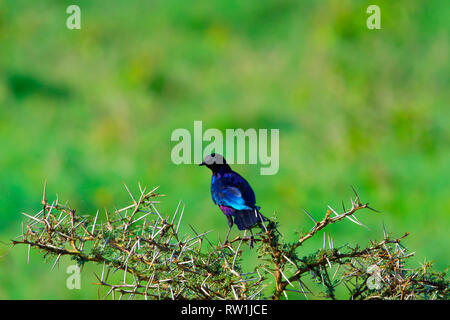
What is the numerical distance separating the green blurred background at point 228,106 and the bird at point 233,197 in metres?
2.14

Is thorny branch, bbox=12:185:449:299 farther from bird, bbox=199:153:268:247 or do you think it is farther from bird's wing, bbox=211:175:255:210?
bird's wing, bbox=211:175:255:210

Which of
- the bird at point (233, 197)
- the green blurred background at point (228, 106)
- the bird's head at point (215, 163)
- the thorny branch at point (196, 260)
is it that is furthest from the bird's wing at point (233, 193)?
the green blurred background at point (228, 106)

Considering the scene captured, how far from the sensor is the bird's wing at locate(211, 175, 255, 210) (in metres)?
3.37

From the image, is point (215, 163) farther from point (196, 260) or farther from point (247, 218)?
point (196, 260)

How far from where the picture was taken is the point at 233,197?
3471 mm

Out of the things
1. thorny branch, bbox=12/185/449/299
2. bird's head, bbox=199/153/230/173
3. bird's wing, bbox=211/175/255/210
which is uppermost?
bird's head, bbox=199/153/230/173

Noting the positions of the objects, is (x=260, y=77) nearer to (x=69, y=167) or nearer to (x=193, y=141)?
(x=193, y=141)

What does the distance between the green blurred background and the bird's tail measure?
2.69 m

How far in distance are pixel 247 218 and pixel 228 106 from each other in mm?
5661

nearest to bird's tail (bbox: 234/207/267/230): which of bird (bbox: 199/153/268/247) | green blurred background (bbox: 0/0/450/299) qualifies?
bird (bbox: 199/153/268/247)

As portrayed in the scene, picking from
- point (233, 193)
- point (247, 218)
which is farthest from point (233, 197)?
point (247, 218)

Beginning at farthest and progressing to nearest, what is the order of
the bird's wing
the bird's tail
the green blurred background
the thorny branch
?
1. the green blurred background
2. the bird's wing
3. the bird's tail
4. the thorny branch

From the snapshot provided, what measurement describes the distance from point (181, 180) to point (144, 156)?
27.9 inches

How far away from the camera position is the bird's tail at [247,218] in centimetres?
314
